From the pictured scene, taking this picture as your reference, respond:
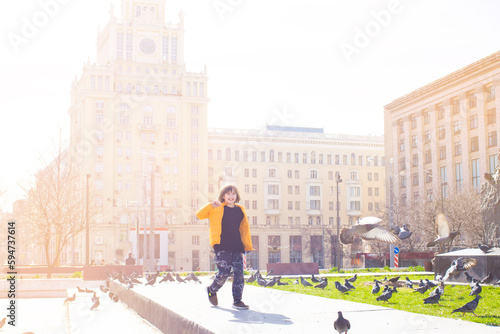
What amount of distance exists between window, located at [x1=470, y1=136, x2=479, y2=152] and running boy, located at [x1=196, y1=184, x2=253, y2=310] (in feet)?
189

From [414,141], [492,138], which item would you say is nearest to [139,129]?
[414,141]

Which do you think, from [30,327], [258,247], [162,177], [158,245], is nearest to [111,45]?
[162,177]

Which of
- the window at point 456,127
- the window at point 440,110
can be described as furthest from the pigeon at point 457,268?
the window at point 440,110

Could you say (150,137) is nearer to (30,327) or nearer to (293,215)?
(293,215)

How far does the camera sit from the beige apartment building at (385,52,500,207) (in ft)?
196

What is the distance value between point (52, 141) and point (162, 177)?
158ft

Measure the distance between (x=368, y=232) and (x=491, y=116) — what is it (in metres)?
53.3

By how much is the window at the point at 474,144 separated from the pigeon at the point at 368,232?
53927 mm

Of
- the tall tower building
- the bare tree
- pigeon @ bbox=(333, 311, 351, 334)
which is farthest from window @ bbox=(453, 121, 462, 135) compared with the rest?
pigeon @ bbox=(333, 311, 351, 334)

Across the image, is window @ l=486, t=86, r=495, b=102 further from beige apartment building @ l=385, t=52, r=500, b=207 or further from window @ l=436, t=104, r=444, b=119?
window @ l=436, t=104, r=444, b=119

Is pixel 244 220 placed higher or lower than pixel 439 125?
lower

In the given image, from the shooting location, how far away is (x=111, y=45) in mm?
84188

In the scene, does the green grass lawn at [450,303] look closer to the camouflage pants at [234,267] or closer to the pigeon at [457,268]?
the pigeon at [457,268]

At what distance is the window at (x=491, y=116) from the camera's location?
59094mm
